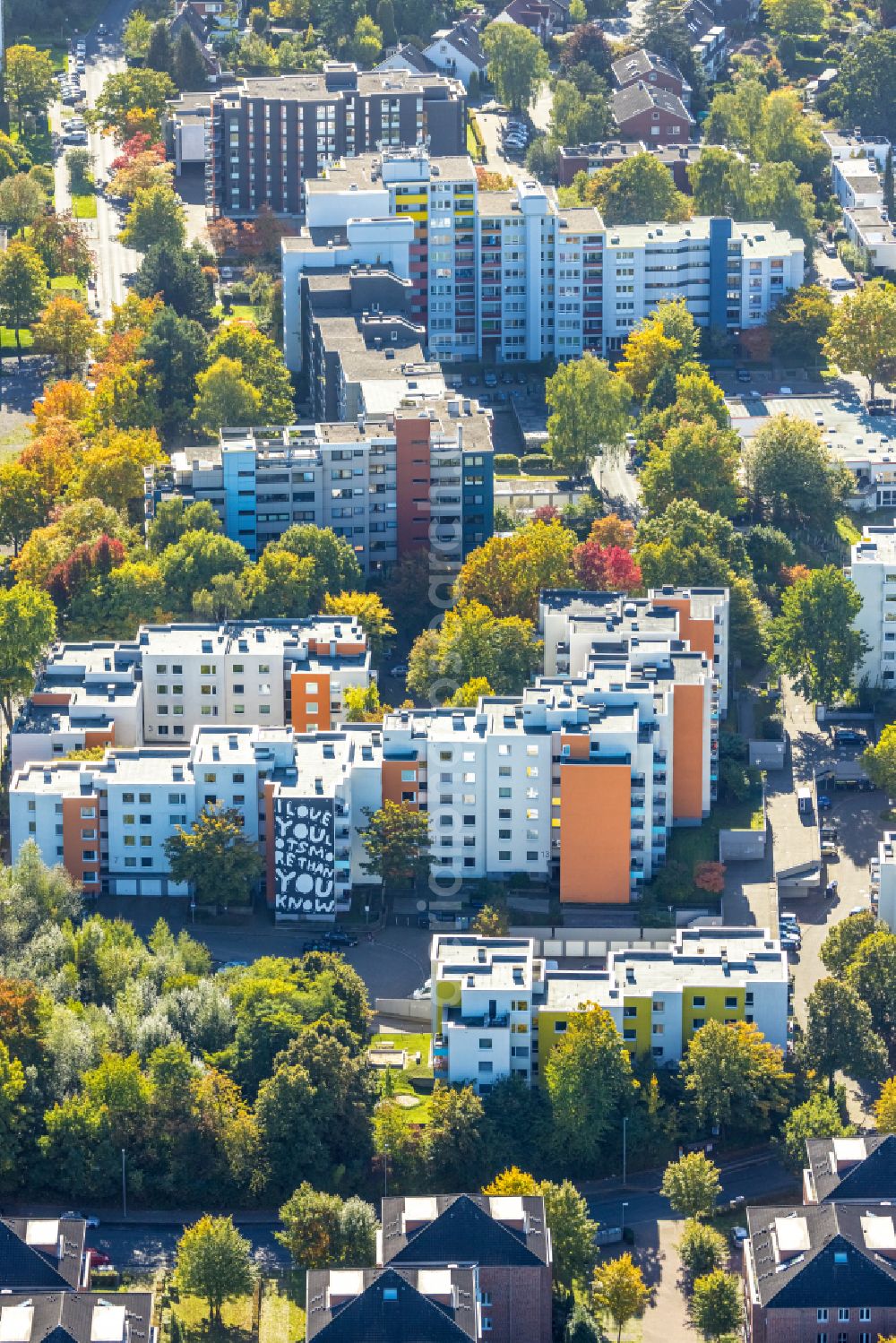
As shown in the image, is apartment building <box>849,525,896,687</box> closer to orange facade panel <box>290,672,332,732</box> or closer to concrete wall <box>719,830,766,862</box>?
concrete wall <box>719,830,766,862</box>

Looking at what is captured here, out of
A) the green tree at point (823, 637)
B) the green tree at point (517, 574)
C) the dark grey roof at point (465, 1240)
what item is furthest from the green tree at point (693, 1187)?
the green tree at point (517, 574)

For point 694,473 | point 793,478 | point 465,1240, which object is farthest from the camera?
point 793,478

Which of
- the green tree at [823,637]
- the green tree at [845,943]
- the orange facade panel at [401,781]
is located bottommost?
the green tree at [845,943]

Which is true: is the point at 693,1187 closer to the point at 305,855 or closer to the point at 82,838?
the point at 305,855

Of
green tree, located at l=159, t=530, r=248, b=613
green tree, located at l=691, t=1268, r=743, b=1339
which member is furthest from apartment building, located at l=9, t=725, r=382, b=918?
green tree, located at l=691, t=1268, r=743, b=1339

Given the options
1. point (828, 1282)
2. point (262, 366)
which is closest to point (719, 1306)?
point (828, 1282)

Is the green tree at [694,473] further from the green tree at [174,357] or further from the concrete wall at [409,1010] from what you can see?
the concrete wall at [409,1010]

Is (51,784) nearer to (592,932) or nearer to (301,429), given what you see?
(592,932)
